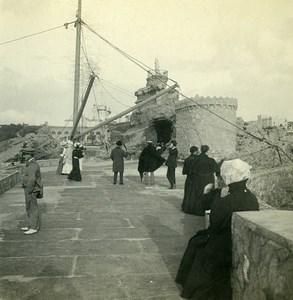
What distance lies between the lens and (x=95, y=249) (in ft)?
17.3

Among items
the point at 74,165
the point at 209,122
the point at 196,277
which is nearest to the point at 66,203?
the point at 74,165

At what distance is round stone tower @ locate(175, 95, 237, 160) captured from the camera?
28953 mm

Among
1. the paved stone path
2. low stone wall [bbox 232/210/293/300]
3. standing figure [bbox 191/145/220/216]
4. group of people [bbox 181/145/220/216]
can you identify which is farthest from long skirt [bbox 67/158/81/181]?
low stone wall [bbox 232/210/293/300]

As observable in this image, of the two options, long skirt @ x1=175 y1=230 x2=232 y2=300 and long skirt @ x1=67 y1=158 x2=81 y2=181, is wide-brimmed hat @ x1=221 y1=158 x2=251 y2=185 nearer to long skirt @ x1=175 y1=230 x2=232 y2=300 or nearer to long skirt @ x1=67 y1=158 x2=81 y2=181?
long skirt @ x1=175 y1=230 x2=232 y2=300

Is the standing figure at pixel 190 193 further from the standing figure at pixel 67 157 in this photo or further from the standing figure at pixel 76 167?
the standing figure at pixel 67 157

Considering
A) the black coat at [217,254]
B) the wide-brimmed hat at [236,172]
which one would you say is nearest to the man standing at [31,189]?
the black coat at [217,254]

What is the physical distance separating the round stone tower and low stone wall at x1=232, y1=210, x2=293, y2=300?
25.6 m

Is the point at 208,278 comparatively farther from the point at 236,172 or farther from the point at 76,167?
the point at 76,167

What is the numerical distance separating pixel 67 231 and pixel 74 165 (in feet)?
26.2

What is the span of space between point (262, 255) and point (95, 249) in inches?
121

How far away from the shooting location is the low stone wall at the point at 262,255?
2391 mm

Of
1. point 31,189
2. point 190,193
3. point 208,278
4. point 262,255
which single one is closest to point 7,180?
point 31,189

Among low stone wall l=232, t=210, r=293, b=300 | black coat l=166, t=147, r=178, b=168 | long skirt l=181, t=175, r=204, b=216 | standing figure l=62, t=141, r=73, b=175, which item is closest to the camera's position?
low stone wall l=232, t=210, r=293, b=300

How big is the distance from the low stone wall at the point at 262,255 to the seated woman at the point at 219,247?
11 centimetres
